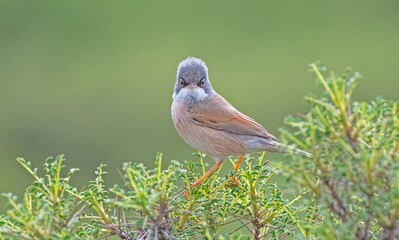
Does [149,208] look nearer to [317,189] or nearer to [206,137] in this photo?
[317,189]

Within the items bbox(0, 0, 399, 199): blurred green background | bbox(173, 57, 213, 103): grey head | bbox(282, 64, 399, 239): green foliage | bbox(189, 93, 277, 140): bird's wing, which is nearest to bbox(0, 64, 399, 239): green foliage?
bbox(282, 64, 399, 239): green foliage

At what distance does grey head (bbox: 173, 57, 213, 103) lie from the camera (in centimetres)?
521

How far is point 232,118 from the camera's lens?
206 inches

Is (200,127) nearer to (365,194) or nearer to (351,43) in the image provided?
(365,194)

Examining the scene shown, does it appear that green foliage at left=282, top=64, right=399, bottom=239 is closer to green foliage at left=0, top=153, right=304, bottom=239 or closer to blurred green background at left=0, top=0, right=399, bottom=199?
green foliage at left=0, top=153, right=304, bottom=239

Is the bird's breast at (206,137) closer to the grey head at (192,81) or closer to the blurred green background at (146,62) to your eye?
the grey head at (192,81)

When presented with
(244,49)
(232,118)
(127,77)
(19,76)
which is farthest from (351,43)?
(232,118)

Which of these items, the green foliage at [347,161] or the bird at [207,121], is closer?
the green foliage at [347,161]

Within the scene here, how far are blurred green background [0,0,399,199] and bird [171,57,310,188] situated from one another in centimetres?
486

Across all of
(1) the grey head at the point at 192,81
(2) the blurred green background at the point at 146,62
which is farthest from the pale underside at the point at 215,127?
(2) the blurred green background at the point at 146,62

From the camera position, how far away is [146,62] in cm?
1368

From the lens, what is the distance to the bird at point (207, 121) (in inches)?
199

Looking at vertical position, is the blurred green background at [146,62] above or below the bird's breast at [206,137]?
above

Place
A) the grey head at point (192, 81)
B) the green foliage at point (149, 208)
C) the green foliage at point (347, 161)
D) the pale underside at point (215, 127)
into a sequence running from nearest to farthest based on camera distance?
the green foliage at point (347, 161) < the green foliage at point (149, 208) < the pale underside at point (215, 127) < the grey head at point (192, 81)
